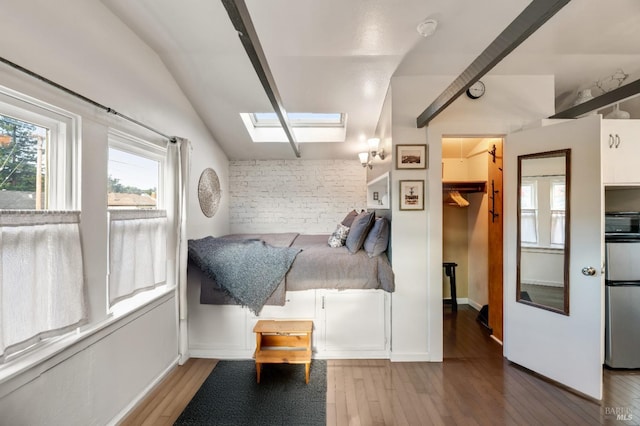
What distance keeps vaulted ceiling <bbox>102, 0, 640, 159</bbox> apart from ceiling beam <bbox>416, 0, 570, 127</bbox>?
1.60ft

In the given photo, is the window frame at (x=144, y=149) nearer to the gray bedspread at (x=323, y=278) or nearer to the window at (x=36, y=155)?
the window at (x=36, y=155)

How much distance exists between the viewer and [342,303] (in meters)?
2.42

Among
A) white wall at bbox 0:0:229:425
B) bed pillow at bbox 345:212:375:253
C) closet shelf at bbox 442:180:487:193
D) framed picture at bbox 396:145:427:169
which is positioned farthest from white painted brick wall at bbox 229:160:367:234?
white wall at bbox 0:0:229:425

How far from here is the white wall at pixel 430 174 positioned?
237cm

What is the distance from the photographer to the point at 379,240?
2.47 m

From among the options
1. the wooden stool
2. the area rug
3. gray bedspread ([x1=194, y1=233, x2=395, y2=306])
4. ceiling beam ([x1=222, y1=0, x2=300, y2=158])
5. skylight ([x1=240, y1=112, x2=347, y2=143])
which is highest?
skylight ([x1=240, y1=112, x2=347, y2=143])

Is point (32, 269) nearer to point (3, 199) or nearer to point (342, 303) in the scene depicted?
point (3, 199)

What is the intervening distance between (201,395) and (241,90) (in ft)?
9.23


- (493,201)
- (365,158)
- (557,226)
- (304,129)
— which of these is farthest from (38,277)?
(493,201)

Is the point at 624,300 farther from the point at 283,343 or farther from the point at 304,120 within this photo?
the point at 304,120

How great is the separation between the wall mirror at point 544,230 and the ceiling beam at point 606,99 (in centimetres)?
43

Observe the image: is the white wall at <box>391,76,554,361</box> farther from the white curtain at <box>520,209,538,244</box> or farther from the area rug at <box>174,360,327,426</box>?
the area rug at <box>174,360,327,426</box>

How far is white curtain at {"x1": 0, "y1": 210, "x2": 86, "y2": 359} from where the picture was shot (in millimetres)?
1116

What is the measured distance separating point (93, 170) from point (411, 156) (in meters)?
2.45
